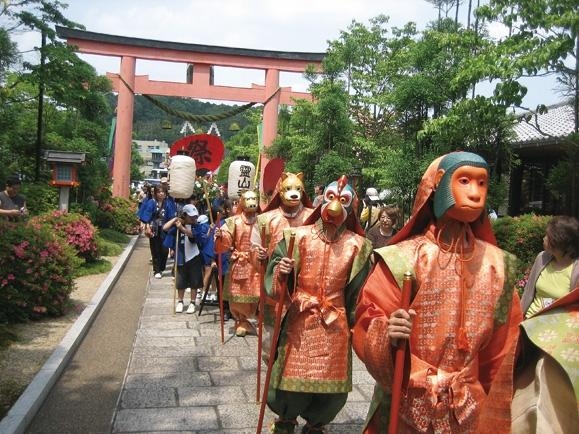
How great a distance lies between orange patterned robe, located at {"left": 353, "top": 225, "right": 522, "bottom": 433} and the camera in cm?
249

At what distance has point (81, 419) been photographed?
459cm

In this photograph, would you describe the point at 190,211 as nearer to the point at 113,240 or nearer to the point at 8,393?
the point at 8,393

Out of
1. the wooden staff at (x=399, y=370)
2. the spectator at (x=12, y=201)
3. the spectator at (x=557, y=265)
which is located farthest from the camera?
the spectator at (x=12, y=201)

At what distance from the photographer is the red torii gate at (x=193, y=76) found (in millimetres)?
21078

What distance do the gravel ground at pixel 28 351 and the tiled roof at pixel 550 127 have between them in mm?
8775

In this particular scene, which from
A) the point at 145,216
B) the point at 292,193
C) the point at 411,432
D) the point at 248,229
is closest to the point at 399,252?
the point at 411,432

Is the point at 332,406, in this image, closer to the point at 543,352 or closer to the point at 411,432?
the point at 411,432

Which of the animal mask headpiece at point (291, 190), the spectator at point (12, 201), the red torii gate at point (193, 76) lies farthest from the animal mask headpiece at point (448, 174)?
the red torii gate at point (193, 76)

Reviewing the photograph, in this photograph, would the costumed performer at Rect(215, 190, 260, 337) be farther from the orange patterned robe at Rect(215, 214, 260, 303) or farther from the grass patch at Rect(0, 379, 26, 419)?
the grass patch at Rect(0, 379, 26, 419)

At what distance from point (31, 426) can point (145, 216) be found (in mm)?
7661

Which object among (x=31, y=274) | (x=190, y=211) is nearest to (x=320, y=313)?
(x=31, y=274)

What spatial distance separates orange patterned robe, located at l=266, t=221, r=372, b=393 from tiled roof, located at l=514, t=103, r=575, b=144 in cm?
836

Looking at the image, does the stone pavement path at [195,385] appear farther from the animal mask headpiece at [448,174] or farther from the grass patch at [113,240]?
the grass patch at [113,240]

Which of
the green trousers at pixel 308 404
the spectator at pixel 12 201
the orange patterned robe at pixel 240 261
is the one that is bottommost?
the green trousers at pixel 308 404
